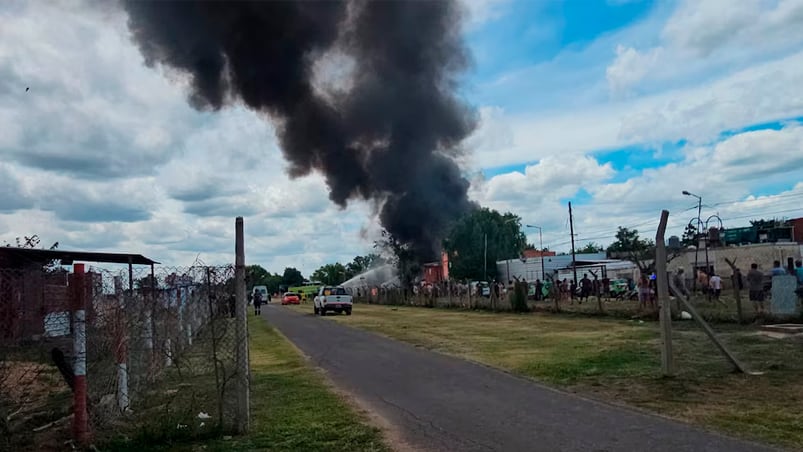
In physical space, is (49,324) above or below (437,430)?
above

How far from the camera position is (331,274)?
397 ft

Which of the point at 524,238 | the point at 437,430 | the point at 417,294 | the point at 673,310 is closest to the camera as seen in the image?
the point at 437,430

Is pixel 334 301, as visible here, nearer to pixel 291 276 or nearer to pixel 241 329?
pixel 241 329

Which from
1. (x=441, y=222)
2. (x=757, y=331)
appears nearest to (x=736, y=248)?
(x=441, y=222)

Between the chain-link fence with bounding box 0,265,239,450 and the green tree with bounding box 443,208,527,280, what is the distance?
5977cm

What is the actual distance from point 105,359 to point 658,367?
7.80 metres

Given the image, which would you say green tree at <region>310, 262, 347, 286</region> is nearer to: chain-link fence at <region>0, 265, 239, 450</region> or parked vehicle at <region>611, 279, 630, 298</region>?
parked vehicle at <region>611, 279, 630, 298</region>

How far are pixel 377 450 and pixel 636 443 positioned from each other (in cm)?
223

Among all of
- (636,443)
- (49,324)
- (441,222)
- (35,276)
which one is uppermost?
(441,222)

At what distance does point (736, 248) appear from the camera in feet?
164

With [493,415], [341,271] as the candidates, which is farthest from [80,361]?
[341,271]

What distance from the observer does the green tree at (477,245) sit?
76.5 meters

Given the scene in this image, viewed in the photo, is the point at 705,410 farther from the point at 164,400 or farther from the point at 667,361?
the point at 164,400

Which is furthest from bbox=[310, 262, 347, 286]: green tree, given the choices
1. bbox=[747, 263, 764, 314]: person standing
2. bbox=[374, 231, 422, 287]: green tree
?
bbox=[747, 263, 764, 314]: person standing
